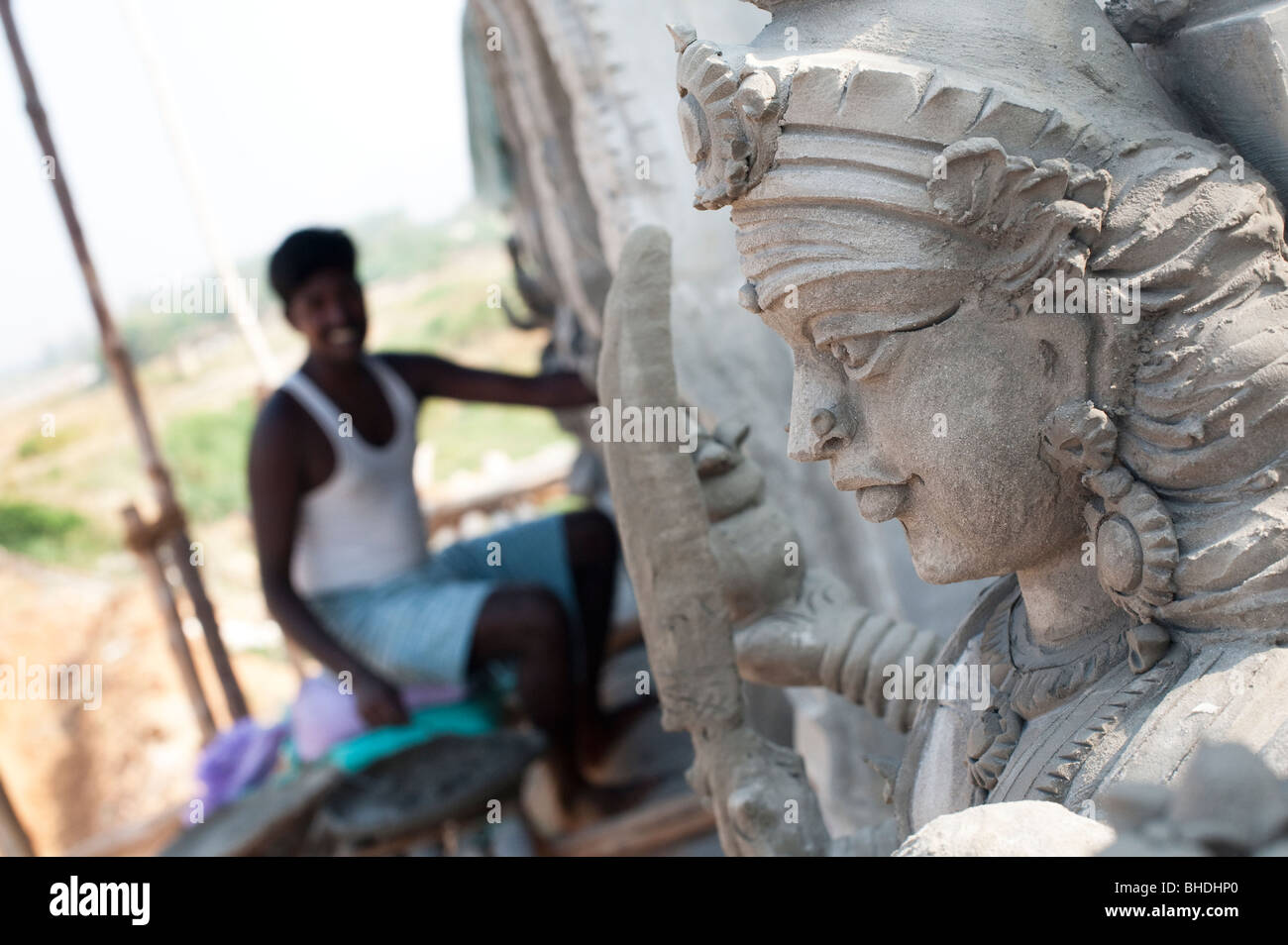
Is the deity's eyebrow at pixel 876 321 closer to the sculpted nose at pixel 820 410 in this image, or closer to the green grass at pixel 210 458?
the sculpted nose at pixel 820 410

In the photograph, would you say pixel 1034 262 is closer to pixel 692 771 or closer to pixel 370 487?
pixel 692 771

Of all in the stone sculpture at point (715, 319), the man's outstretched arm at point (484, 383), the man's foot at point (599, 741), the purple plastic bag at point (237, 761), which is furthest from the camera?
the man's foot at point (599, 741)

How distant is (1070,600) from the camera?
1.33 meters

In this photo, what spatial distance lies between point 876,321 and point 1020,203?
0.17 meters

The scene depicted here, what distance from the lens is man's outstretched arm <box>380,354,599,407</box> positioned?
12.7 ft

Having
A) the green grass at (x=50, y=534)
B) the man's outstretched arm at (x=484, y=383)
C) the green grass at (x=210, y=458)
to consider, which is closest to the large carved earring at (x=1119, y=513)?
the man's outstretched arm at (x=484, y=383)

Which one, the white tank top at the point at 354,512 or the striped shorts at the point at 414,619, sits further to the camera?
the white tank top at the point at 354,512

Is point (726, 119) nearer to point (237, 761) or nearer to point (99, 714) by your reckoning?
point (237, 761)

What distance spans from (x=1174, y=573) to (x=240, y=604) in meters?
10.9

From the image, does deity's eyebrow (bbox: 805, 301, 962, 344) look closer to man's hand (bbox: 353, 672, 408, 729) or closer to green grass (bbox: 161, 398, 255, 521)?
man's hand (bbox: 353, 672, 408, 729)

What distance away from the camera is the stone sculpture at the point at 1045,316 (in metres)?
1.15

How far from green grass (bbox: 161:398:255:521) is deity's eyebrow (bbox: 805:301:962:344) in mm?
12653

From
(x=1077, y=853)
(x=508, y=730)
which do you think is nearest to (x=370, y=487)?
(x=508, y=730)

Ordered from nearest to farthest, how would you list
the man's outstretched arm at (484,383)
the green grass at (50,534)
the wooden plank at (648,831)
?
the wooden plank at (648,831) < the man's outstretched arm at (484,383) < the green grass at (50,534)
